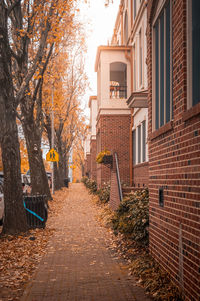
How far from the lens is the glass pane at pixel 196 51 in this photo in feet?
15.3

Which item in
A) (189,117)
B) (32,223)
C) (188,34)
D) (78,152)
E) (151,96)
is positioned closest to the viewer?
(189,117)

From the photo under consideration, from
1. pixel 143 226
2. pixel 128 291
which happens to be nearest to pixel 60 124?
pixel 143 226

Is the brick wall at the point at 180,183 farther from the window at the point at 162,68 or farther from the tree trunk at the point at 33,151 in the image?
the tree trunk at the point at 33,151

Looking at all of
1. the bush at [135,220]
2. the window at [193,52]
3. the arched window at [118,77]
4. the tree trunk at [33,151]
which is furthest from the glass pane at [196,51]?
the arched window at [118,77]

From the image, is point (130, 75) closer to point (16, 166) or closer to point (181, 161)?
point (16, 166)

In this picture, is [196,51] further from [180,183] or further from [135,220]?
[135,220]

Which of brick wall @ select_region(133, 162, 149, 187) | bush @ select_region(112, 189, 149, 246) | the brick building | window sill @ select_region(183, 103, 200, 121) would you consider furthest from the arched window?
window sill @ select_region(183, 103, 200, 121)

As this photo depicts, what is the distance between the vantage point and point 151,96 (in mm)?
7328

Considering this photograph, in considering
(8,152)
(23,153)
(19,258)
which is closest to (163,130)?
(19,258)

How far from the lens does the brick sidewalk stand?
5.28 m

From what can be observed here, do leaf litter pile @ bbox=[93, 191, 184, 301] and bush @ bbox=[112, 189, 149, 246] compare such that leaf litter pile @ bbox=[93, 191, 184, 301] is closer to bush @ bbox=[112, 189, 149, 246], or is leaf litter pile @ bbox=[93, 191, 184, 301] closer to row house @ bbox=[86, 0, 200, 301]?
bush @ bbox=[112, 189, 149, 246]

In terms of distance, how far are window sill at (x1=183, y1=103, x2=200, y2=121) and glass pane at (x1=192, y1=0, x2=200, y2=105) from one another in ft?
0.57

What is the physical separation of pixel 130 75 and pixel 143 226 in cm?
1380

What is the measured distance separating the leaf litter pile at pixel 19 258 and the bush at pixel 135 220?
1979mm
